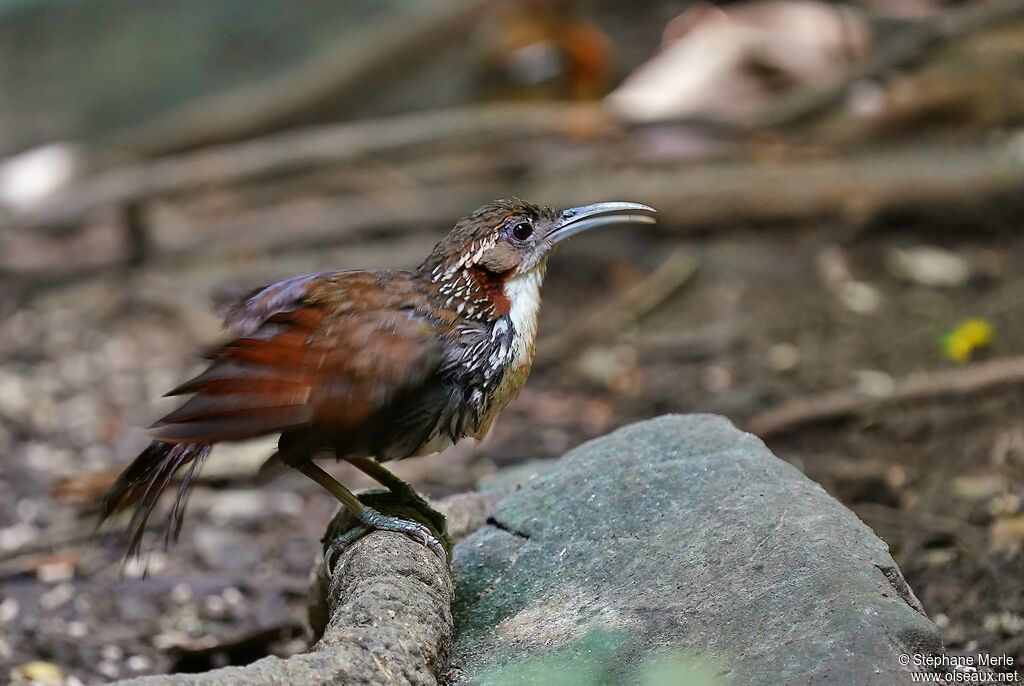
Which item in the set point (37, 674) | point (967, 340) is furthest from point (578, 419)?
point (37, 674)

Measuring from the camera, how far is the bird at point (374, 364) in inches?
104

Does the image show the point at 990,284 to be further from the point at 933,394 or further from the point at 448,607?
the point at 448,607

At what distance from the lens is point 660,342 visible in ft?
21.2

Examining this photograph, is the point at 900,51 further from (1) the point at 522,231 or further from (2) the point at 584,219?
(1) the point at 522,231

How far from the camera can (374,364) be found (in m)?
2.71

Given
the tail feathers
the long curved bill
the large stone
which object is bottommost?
the large stone

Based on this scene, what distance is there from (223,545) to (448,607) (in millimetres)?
2392

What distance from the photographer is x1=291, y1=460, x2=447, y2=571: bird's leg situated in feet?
9.74

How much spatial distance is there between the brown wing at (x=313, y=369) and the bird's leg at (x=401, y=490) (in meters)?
0.42

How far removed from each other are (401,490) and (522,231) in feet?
2.50

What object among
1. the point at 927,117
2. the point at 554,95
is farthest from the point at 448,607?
the point at 554,95

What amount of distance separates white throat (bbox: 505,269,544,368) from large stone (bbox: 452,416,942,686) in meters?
0.41

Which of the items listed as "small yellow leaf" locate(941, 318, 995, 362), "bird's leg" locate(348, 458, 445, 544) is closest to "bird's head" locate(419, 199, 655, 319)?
"bird's leg" locate(348, 458, 445, 544)

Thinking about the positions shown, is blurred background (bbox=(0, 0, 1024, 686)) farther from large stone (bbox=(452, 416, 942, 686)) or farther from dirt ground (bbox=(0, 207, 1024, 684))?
large stone (bbox=(452, 416, 942, 686))
